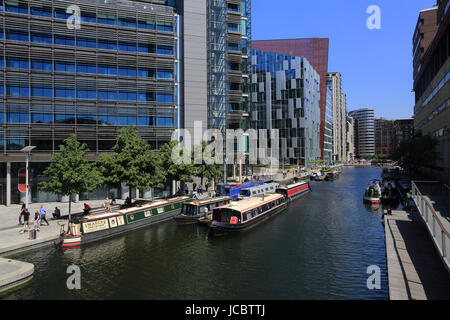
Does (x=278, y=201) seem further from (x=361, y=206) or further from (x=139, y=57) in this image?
(x=139, y=57)

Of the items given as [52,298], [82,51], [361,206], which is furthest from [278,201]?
[82,51]

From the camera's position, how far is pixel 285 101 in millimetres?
127750

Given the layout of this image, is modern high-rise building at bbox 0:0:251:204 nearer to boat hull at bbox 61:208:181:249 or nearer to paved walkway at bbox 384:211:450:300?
boat hull at bbox 61:208:181:249

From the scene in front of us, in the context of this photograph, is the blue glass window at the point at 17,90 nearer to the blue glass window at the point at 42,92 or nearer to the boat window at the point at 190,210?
the blue glass window at the point at 42,92

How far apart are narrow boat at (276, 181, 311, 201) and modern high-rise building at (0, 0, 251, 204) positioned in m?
18.2

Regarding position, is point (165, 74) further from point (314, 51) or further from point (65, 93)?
point (314, 51)

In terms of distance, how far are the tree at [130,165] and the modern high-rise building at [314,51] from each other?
464 feet

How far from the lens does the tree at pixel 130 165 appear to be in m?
35.9

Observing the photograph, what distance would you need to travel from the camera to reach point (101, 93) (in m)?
47.8

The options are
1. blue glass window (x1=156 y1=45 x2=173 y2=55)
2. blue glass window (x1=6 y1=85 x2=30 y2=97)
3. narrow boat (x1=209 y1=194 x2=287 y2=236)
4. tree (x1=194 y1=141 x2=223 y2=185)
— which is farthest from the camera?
blue glass window (x1=156 y1=45 x2=173 y2=55)

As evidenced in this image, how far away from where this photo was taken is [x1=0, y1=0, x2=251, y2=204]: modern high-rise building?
43250 millimetres

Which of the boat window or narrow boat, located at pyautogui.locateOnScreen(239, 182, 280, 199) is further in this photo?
narrow boat, located at pyautogui.locateOnScreen(239, 182, 280, 199)

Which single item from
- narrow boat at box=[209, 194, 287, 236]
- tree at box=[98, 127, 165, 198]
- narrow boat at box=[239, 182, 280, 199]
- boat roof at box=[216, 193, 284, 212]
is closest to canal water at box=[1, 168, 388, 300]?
narrow boat at box=[209, 194, 287, 236]
